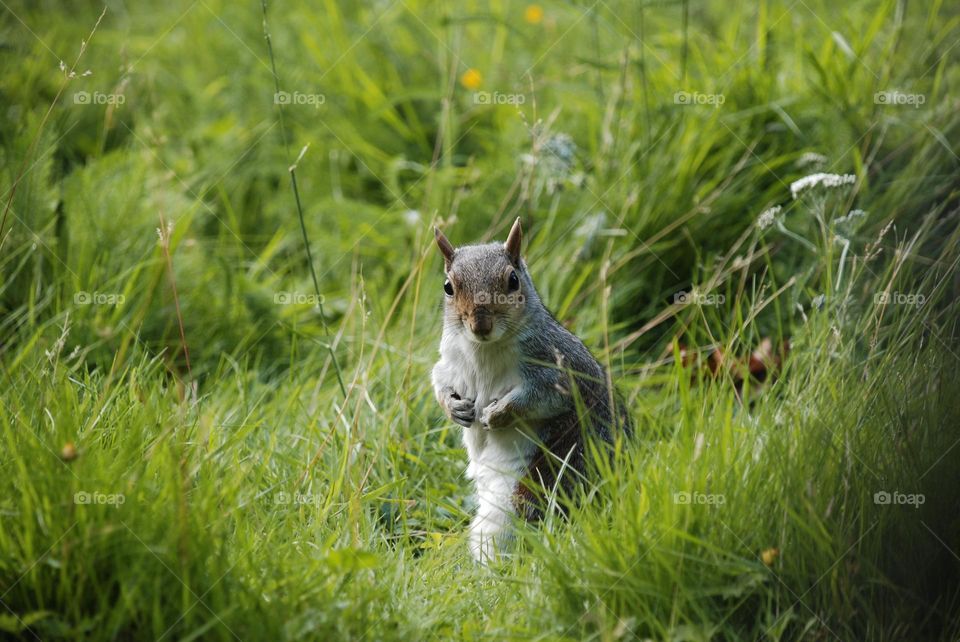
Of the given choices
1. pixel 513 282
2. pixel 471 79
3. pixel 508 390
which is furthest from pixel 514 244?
pixel 471 79

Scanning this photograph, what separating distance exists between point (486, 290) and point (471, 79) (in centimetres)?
275

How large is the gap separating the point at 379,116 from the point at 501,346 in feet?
9.02

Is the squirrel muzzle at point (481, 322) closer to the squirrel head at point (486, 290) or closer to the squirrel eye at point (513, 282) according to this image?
the squirrel head at point (486, 290)

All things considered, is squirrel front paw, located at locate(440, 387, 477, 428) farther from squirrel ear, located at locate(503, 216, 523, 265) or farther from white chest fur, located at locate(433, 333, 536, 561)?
squirrel ear, located at locate(503, 216, 523, 265)

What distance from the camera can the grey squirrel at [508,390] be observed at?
3285 millimetres

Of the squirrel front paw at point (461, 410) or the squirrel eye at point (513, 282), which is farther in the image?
the squirrel front paw at point (461, 410)

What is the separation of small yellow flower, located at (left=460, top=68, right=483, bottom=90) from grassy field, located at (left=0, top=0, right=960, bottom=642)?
17 mm

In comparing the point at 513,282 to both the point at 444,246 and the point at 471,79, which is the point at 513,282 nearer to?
the point at 444,246

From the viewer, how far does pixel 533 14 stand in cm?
635

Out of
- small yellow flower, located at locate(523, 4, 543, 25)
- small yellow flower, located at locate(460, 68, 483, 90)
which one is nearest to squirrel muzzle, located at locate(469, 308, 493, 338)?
small yellow flower, located at locate(460, 68, 483, 90)

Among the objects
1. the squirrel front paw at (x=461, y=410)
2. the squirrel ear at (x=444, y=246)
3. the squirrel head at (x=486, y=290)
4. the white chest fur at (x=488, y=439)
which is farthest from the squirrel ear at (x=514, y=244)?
the squirrel front paw at (x=461, y=410)

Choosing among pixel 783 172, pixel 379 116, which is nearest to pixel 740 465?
pixel 783 172

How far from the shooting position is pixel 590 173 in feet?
16.5

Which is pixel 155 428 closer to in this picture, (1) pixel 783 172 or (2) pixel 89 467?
(2) pixel 89 467
